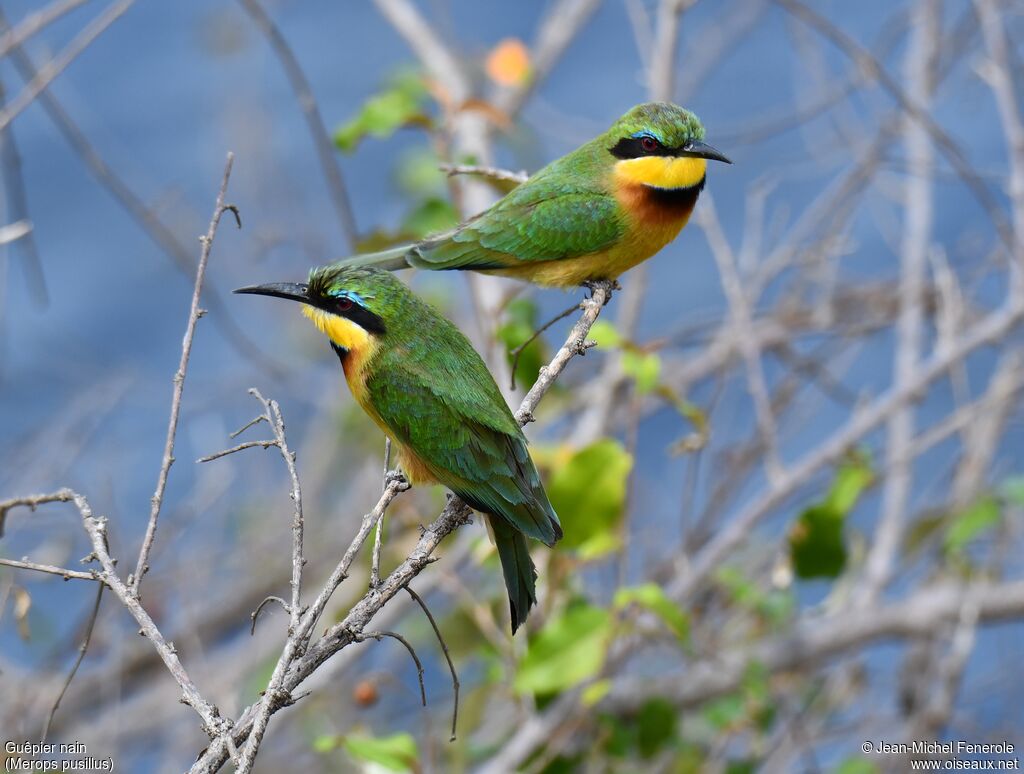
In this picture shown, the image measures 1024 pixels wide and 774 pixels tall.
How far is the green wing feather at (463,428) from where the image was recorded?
2.08m

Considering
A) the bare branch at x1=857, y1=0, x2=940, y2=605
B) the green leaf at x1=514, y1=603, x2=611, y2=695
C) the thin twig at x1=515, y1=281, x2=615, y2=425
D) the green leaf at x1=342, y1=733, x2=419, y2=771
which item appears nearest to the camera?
the thin twig at x1=515, y1=281, x2=615, y2=425

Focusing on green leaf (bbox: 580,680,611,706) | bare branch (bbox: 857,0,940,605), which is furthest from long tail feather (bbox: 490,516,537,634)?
bare branch (bbox: 857,0,940,605)

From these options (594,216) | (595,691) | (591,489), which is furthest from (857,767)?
(594,216)

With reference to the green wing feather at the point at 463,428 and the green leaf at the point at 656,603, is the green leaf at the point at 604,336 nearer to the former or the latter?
the green wing feather at the point at 463,428

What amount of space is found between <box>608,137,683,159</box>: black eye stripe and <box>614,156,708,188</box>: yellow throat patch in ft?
0.04

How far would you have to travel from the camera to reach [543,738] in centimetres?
286

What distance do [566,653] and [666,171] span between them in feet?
3.56

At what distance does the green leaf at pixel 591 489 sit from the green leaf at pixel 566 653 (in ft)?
0.47

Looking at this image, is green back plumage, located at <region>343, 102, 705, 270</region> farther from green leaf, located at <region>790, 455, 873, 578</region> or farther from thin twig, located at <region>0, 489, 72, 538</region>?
thin twig, located at <region>0, 489, 72, 538</region>

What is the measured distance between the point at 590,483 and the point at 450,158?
94cm

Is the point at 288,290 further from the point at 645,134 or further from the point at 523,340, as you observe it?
the point at 645,134

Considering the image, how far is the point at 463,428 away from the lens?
2.17m

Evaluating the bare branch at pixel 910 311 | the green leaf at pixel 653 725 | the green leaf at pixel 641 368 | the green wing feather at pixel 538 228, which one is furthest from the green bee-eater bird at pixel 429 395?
the bare branch at pixel 910 311

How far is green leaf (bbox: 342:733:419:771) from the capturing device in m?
2.16
